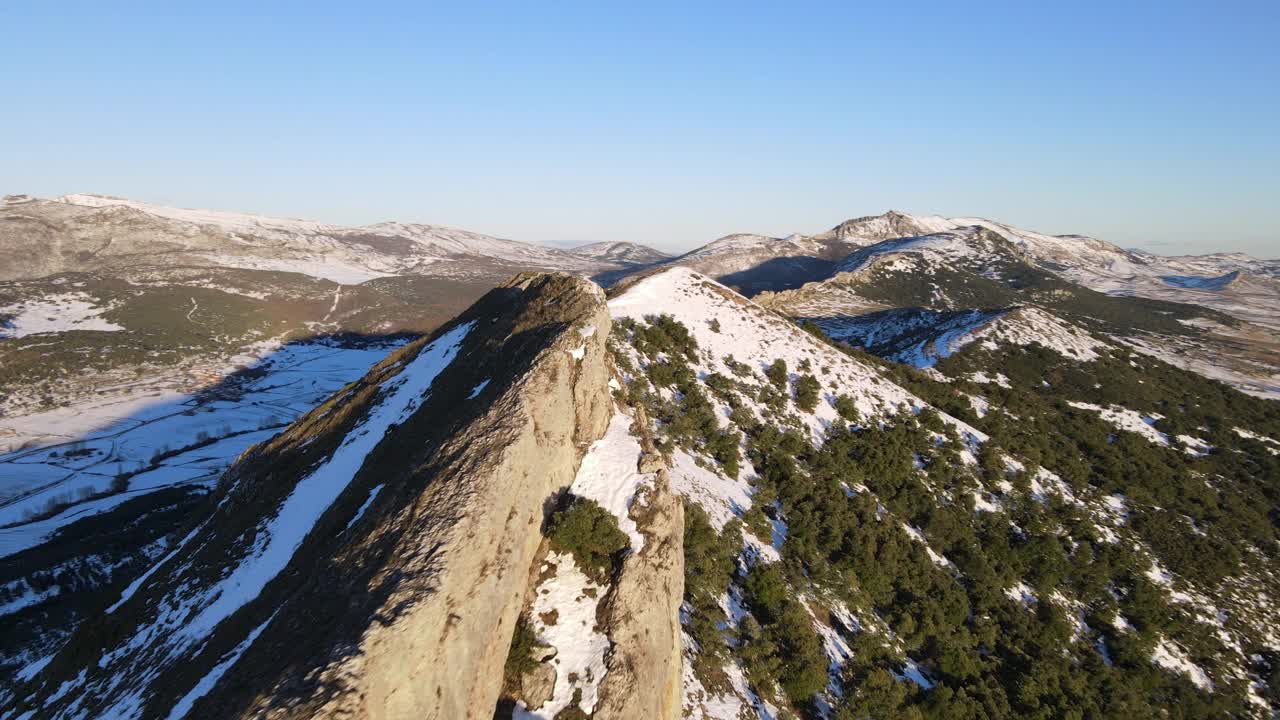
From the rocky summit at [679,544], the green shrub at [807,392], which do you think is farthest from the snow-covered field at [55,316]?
the green shrub at [807,392]

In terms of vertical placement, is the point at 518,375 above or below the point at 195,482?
above

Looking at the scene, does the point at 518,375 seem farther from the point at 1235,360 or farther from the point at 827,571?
the point at 1235,360

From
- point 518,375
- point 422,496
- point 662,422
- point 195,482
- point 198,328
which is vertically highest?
point 518,375

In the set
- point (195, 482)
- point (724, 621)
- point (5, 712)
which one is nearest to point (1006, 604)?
point (724, 621)

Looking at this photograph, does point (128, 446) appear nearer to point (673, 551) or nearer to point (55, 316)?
point (55, 316)

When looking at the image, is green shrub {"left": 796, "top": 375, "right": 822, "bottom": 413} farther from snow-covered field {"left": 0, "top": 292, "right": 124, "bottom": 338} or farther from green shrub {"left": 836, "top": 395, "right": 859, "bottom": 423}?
snow-covered field {"left": 0, "top": 292, "right": 124, "bottom": 338}

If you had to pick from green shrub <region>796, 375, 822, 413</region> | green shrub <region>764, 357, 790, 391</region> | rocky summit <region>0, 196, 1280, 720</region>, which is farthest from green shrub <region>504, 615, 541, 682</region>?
green shrub <region>764, 357, 790, 391</region>

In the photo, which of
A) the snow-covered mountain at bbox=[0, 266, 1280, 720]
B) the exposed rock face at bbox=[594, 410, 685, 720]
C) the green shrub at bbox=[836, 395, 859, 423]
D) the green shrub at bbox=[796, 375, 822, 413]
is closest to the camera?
the snow-covered mountain at bbox=[0, 266, 1280, 720]
